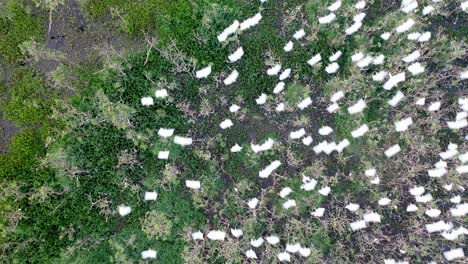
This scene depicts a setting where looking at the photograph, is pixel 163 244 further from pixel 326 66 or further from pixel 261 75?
pixel 326 66

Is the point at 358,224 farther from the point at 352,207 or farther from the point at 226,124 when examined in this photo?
the point at 226,124

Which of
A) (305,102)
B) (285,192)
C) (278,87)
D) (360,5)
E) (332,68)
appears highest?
(360,5)

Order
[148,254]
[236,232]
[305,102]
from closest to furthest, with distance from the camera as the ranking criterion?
[148,254] < [236,232] < [305,102]

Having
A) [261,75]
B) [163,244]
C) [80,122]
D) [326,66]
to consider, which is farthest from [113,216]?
[326,66]

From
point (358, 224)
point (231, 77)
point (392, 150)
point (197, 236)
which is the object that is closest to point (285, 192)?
point (358, 224)

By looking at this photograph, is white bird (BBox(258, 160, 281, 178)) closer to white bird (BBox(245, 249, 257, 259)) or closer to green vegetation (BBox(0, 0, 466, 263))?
green vegetation (BBox(0, 0, 466, 263))

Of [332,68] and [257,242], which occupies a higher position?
[332,68]

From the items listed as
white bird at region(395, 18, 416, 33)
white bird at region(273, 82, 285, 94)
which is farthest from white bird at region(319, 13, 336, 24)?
white bird at region(273, 82, 285, 94)

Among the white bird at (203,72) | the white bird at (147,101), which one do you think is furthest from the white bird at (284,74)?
the white bird at (147,101)

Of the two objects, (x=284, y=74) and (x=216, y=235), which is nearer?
(x=216, y=235)

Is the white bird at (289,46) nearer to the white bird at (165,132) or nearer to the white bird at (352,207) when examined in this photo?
the white bird at (165,132)

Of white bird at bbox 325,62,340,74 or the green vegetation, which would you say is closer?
the green vegetation
